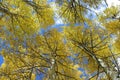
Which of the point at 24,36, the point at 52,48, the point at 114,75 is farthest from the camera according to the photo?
the point at 52,48

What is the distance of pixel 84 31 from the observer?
37.9 ft

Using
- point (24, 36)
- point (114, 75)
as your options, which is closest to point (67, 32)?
point (24, 36)

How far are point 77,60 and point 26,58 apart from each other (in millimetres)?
2028

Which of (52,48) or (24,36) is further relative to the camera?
(52,48)

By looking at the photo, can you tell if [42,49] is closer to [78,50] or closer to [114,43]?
[78,50]

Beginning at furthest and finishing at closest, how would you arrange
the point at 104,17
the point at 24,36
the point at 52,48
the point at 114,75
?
the point at 104,17 → the point at 52,48 → the point at 24,36 → the point at 114,75

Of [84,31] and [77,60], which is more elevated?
[84,31]

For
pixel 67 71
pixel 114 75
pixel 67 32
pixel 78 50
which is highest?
pixel 67 32

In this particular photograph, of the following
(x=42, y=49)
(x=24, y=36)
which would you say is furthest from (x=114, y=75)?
(x=42, y=49)

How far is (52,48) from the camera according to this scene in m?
11.4

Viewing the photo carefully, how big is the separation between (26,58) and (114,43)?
3535 mm

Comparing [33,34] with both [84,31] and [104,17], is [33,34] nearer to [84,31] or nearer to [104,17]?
[84,31]

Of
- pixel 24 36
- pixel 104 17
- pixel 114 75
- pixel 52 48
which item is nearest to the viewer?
pixel 114 75

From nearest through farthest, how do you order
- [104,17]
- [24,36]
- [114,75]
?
[114,75]
[24,36]
[104,17]
